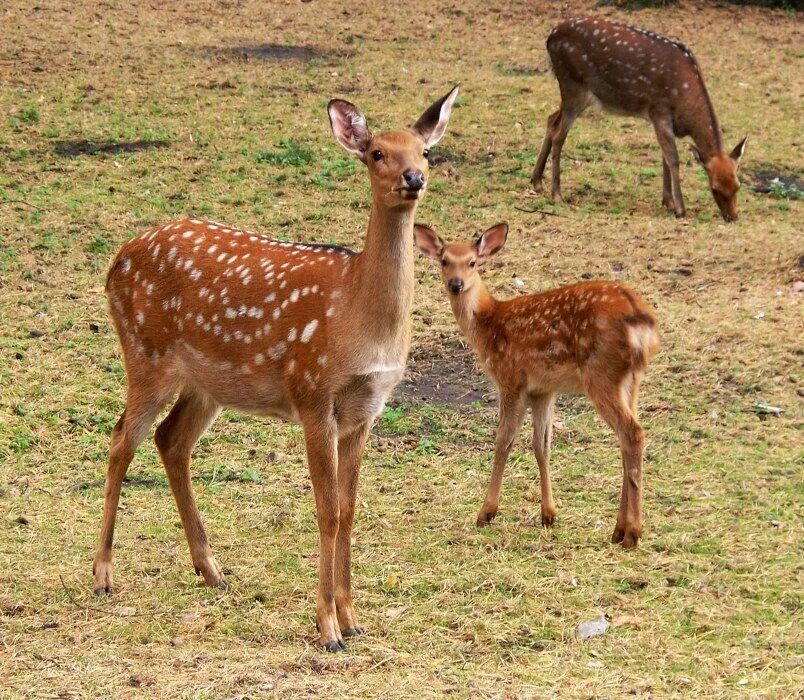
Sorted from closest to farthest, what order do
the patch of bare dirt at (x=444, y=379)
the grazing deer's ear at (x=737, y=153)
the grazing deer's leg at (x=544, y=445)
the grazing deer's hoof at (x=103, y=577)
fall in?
the grazing deer's hoof at (x=103, y=577) → the grazing deer's leg at (x=544, y=445) → the patch of bare dirt at (x=444, y=379) → the grazing deer's ear at (x=737, y=153)

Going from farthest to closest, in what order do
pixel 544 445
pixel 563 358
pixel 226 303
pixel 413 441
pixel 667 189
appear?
pixel 667 189 < pixel 413 441 < pixel 544 445 < pixel 563 358 < pixel 226 303

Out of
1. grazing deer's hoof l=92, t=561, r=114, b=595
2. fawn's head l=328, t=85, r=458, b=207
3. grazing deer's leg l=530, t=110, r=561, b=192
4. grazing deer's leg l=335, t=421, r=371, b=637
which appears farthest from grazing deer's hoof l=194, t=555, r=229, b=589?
grazing deer's leg l=530, t=110, r=561, b=192

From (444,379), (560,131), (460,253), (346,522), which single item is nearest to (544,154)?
(560,131)

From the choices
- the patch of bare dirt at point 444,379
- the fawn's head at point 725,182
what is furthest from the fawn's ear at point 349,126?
the fawn's head at point 725,182

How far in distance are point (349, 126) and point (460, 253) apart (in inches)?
83.4

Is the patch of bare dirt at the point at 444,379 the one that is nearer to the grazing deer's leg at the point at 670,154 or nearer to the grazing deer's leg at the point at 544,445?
the grazing deer's leg at the point at 544,445

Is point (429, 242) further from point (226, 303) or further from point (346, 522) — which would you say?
point (346, 522)

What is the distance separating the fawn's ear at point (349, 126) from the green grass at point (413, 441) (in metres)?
2.03

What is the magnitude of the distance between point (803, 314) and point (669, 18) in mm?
10602

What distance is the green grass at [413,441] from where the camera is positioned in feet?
16.5

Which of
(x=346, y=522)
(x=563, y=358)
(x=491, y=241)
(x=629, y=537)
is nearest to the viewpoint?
(x=346, y=522)

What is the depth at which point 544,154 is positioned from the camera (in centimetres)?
1220

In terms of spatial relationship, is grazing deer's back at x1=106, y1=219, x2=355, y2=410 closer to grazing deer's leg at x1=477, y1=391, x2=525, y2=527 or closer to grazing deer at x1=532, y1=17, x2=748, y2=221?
grazing deer's leg at x1=477, y1=391, x2=525, y2=527

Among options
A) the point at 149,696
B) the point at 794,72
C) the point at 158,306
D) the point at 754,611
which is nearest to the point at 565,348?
the point at 754,611
